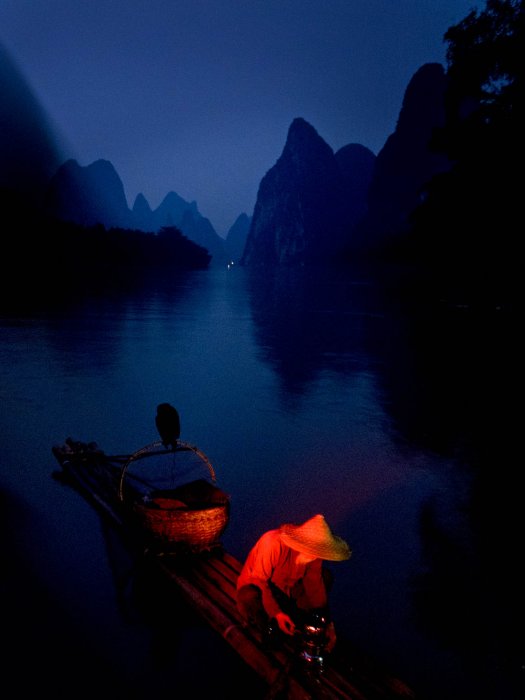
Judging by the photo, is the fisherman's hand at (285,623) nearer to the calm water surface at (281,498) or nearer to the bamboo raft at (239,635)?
the bamboo raft at (239,635)

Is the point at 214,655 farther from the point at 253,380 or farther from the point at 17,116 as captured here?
the point at 17,116

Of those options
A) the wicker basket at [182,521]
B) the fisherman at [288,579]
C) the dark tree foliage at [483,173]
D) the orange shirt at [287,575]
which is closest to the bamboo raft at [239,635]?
the wicker basket at [182,521]

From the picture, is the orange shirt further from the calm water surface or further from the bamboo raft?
the calm water surface

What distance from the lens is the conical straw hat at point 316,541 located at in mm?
3648

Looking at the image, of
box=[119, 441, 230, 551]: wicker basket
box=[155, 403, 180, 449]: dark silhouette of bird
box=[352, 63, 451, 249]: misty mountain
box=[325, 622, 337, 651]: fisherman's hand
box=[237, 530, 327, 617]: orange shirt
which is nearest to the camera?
box=[325, 622, 337, 651]: fisherman's hand

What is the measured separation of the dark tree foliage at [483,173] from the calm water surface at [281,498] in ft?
13.9

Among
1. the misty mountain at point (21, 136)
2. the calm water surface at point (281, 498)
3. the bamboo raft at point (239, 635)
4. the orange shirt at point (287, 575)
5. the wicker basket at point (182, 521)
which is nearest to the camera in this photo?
the bamboo raft at point (239, 635)

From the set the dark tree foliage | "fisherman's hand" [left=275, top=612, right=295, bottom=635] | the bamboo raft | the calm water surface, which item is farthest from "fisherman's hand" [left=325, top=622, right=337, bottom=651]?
the dark tree foliage

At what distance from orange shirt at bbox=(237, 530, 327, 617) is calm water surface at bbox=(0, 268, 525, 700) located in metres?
1.22

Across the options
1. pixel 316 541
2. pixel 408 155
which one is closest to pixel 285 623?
pixel 316 541

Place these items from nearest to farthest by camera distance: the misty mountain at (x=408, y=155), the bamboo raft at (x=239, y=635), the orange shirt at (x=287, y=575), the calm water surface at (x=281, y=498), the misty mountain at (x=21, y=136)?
the bamboo raft at (x=239, y=635) → the orange shirt at (x=287, y=575) → the calm water surface at (x=281, y=498) → the misty mountain at (x=408, y=155) → the misty mountain at (x=21, y=136)

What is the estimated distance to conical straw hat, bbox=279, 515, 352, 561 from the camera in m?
3.65

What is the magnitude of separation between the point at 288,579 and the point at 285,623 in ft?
1.10

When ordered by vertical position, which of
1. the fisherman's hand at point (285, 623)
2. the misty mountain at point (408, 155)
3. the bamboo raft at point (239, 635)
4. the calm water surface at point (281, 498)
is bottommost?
the calm water surface at point (281, 498)
